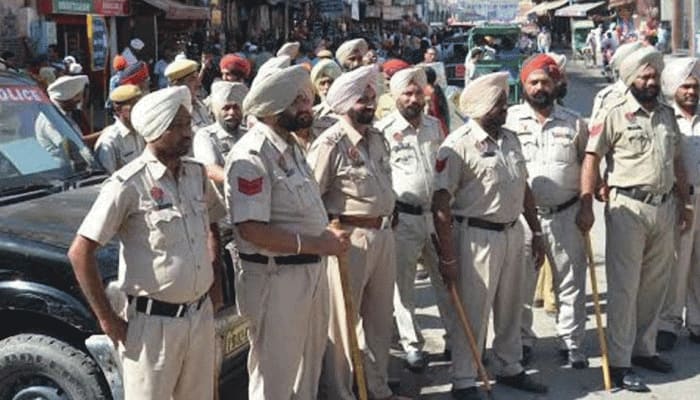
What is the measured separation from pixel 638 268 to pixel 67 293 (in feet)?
10.8

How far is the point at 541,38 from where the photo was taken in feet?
127

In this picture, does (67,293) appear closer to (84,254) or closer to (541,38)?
(84,254)

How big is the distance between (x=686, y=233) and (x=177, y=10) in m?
17.3

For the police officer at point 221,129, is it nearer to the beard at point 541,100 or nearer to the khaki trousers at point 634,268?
the beard at point 541,100

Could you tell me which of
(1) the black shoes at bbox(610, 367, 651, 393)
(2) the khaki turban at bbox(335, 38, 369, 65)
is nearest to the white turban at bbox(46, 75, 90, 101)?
(2) the khaki turban at bbox(335, 38, 369, 65)

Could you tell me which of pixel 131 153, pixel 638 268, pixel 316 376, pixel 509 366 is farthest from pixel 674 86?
pixel 131 153

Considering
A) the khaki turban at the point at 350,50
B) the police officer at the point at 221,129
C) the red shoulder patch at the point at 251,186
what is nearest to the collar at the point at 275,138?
the red shoulder patch at the point at 251,186

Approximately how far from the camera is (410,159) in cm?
590

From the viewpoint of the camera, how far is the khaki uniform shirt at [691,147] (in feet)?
19.5

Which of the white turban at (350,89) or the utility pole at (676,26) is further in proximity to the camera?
the utility pole at (676,26)

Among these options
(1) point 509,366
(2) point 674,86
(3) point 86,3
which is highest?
(3) point 86,3

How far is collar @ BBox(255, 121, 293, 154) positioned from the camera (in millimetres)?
4234

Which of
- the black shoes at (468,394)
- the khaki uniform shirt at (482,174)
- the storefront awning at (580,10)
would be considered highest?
the storefront awning at (580,10)

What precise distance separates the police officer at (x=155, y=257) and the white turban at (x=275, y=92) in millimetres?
487
